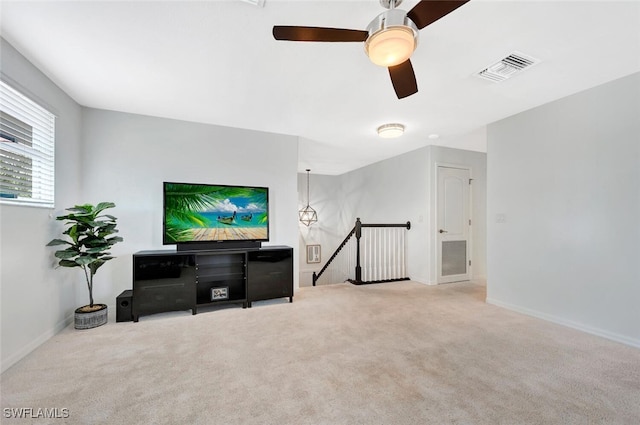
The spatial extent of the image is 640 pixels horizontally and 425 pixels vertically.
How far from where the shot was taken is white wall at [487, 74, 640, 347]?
2.55 m

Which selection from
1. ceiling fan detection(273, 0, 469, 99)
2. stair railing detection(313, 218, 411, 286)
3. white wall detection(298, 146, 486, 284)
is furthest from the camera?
stair railing detection(313, 218, 411, 286)

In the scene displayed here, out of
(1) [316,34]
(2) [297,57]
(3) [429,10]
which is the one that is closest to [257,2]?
(1) [316,34]

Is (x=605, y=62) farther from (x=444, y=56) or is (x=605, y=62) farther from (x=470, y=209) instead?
(x=470, y=209)

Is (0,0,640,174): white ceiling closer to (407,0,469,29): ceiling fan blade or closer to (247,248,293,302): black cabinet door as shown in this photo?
(407,0,469,29): ceiling fan blade

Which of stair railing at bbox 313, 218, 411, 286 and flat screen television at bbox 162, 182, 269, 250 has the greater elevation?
flat screen television at bbox 162, 182, 269, 250

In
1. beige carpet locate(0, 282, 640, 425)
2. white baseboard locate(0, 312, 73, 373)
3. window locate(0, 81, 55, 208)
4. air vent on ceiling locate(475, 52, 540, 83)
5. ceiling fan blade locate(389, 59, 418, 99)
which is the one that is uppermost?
air vent on ceiling locate(475, 52, 540, 83)

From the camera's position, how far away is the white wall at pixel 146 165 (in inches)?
132

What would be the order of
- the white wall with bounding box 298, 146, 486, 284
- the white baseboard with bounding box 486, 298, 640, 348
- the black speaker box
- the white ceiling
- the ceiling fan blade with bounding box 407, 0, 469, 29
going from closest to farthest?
the ceiling fan blade with bounding box 407, 0, 469, 29, the white ceiling, the white baseboard with bounding box 486, 298, 640, 348, the black speaker box, the white wall with bounding box 298, 146, 486, 284

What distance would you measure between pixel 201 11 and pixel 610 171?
3710 millimetres

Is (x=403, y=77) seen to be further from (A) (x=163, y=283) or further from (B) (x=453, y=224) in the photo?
(B) (x=453, y=224)

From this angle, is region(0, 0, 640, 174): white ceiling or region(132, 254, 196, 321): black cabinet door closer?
region(0, 0, 640, 174): white ceiling

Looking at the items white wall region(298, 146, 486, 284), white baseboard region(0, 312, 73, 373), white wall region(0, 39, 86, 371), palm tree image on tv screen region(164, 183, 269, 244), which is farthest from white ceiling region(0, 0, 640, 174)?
white baseboard region(0, 312, 73, 373)

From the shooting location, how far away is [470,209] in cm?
518

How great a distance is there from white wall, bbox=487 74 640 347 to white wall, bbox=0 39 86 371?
487 centimetres
